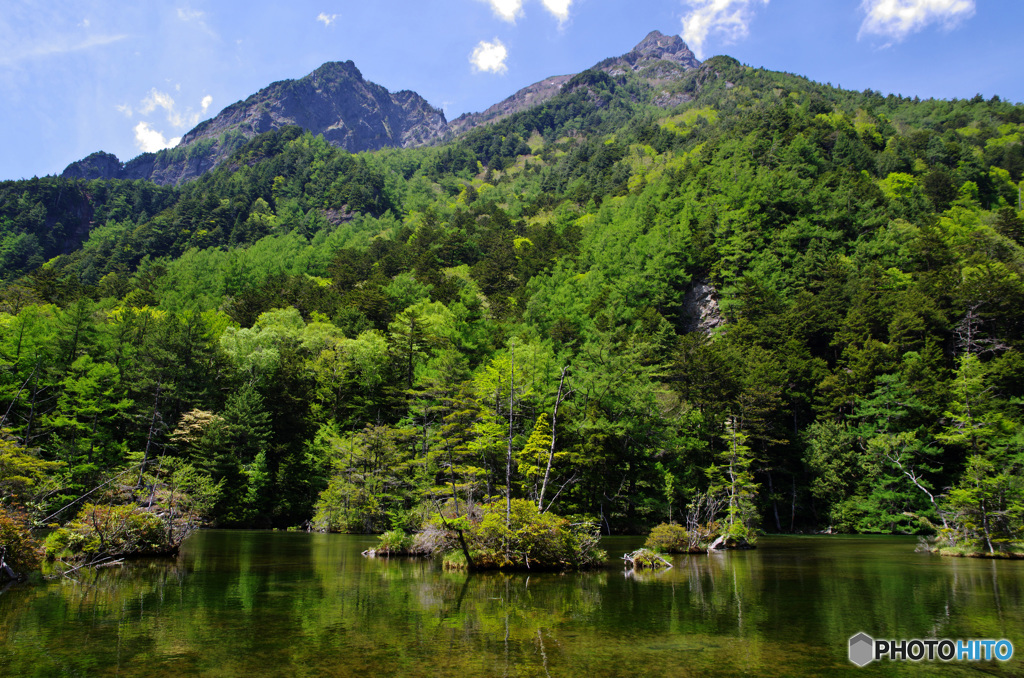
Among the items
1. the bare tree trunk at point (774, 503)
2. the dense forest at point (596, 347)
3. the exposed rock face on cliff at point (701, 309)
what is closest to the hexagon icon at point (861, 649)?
the dense forest at point (596, 347)

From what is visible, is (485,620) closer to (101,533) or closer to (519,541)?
(519,541)

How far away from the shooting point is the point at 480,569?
69.5ft

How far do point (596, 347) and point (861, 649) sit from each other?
40.7 meters

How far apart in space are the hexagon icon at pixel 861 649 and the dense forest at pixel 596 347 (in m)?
12.1

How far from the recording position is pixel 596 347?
165 ft

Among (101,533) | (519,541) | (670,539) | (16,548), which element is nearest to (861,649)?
(519,541)

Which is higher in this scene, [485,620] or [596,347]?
[596,347]

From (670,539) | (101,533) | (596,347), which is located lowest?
(670,539)

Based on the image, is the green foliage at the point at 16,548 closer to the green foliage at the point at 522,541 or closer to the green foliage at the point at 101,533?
the green foliage at the point at 101,533

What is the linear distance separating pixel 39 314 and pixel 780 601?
2430 inches

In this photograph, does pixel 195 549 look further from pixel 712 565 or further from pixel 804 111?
pixel 804 111

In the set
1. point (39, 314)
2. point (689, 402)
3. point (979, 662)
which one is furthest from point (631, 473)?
point (39, 314)

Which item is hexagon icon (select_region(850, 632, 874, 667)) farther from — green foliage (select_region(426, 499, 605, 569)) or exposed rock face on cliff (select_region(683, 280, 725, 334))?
exposed rock face on cliff (select_region(683, 280, 725, 334))

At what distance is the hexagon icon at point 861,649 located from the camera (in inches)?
366
